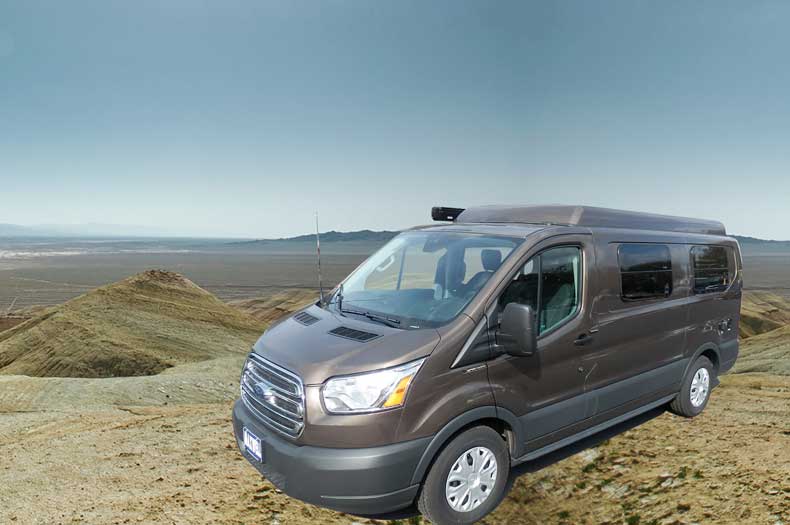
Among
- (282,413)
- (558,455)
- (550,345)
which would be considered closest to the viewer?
(282,413)

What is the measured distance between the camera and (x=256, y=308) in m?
49.8

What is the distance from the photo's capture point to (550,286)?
471cm

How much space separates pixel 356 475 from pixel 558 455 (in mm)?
2751

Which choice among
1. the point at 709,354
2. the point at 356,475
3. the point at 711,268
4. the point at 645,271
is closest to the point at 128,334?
the point at 356,475

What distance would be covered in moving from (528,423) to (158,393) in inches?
327

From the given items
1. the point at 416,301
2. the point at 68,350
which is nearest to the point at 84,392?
the point at 68,350

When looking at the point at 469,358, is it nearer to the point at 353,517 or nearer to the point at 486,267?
the point at 486,267

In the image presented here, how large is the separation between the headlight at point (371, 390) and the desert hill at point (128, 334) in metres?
12.5

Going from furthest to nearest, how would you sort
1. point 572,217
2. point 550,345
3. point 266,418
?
point 572,217, point 550,345, point 266,418

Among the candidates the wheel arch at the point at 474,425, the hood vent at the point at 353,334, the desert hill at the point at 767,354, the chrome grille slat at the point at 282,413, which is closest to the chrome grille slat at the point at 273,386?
the chrome grille slat at the point at 282,413

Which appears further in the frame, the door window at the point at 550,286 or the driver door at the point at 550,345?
the door window at the point at 550,286

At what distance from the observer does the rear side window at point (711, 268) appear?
6.46 meters

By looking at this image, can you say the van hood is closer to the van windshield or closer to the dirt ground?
the van windshield

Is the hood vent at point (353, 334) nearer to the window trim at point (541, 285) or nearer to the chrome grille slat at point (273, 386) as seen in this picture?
the chrome grille slat at point (273, 386)
